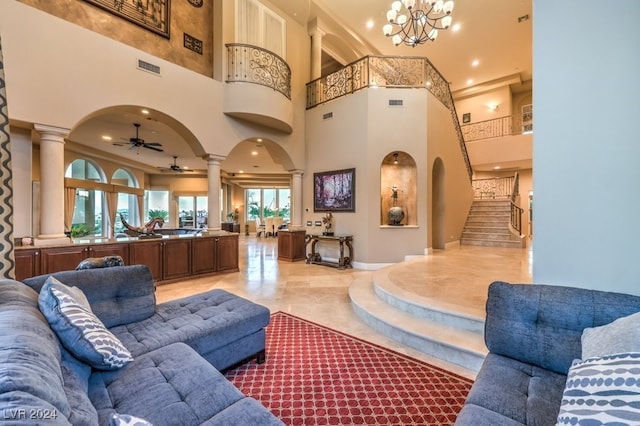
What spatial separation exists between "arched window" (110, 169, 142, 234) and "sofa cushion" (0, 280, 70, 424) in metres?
10.4

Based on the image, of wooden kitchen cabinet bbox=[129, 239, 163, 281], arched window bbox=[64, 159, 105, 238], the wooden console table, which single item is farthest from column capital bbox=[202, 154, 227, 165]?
arched window bbox=[64, 159, 105, 238]

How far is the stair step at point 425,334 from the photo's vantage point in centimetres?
242

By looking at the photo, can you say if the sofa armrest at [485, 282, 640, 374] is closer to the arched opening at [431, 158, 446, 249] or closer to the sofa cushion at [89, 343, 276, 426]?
the sofa cushion at [89, 343, 276, 426]

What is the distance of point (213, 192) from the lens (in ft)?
19.8

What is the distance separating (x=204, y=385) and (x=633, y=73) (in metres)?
3.20

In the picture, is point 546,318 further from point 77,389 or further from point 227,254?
point 227,254

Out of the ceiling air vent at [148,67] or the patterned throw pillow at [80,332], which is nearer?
the patterned throw pillow at [80,332]

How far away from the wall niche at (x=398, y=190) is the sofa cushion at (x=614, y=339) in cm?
531

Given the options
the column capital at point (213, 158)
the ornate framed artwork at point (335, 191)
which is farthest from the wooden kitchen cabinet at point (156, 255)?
the ornate framed artwork at point (335, 191)

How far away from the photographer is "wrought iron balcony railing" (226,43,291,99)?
19.3 feet

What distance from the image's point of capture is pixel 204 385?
1.44 metres

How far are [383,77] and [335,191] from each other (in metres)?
3.20

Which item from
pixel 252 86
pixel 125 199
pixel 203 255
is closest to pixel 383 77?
pixel 252 86

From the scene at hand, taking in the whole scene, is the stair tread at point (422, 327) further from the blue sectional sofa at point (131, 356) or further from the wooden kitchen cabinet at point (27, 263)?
the wooden kitchen cabinet at point (27, 263)
